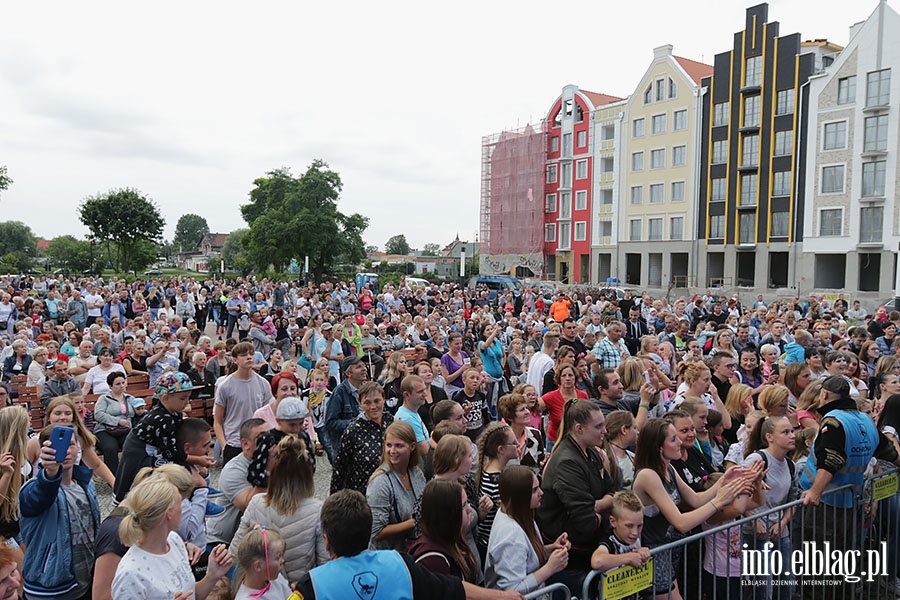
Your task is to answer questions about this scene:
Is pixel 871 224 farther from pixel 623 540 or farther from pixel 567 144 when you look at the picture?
pixel 623 540

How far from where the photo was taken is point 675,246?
47625mm

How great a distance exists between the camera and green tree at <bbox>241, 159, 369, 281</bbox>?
4531 cm

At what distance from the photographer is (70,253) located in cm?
8344

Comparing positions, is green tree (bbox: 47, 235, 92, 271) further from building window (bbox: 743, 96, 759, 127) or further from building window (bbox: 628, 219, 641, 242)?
building window (bbox: 743, 96, 759, 127)

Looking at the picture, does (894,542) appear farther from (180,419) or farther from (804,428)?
(180,419)

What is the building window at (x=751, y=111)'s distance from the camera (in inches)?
1670

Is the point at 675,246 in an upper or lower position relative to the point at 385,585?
upper

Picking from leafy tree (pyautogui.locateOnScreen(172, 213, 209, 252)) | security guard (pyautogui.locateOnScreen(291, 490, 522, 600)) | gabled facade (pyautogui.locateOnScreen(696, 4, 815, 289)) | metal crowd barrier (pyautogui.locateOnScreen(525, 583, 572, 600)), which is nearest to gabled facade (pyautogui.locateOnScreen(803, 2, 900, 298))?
gabled facade (pyautogui.locateOnScreen(696, 4, 815, 289))

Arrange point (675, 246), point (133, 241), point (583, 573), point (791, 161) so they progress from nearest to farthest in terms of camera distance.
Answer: point (583, 573) → point (791, 161) → point (675, 246) → point (133, 241)

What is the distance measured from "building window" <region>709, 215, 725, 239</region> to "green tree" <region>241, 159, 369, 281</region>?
82.9 feet

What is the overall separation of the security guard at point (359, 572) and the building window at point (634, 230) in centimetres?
4998

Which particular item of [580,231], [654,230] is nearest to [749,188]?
[654,230]

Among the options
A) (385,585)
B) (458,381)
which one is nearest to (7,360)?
(458,381)

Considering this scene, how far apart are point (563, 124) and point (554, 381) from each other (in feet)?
168
